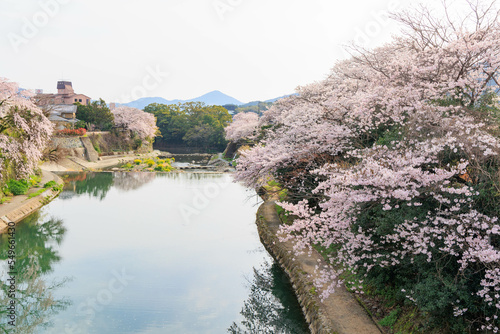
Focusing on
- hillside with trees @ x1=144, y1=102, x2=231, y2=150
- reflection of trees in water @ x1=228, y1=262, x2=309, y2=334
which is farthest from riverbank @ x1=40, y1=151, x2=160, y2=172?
reflection of trees in water @ x1=228, y1=262, x2=309, y2=334

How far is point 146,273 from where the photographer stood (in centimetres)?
980

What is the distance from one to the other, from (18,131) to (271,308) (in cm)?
1365

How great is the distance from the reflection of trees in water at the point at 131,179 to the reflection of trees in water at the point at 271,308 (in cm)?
1558

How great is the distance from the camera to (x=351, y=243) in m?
6.12

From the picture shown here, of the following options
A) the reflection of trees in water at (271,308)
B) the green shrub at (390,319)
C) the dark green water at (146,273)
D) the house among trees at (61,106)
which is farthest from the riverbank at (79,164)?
the green shrub at (390,319)

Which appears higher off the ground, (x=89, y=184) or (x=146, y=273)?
(x=89, y=184)

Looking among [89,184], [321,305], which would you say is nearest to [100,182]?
[89,184]

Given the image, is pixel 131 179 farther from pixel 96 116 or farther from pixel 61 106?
pixel 61 106

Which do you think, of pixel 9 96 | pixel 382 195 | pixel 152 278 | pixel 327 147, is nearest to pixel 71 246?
pixel 152 278

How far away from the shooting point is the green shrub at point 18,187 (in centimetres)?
1659

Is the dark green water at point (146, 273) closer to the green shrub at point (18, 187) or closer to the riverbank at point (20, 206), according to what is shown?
the riverbank at point (20, 206)

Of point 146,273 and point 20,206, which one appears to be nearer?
point 146,273

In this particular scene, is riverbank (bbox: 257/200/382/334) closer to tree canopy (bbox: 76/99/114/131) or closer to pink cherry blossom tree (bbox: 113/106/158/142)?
tree canopy (bbox: 76/99/114/131)

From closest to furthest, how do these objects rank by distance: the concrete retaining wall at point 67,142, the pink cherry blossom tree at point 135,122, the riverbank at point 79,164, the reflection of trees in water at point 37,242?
the reflection of trees in water at point 37,242 < the riverbank at point 79,164 < the concrete retaining wall at point 67,142 < the pink cherry blossom tree at point 135,122
